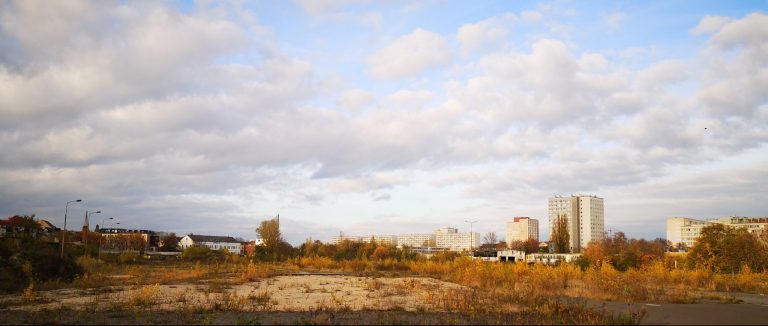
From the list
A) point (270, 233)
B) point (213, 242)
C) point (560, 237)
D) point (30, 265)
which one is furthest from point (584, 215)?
point (30, 265)

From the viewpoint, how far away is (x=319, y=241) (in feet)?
260

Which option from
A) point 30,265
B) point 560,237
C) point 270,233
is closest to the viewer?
point 30,265

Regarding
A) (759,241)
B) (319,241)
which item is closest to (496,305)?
(759,241)

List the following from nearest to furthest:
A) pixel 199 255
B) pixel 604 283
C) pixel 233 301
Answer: pixel 233 301, pixel 604 283, pixel 199 255

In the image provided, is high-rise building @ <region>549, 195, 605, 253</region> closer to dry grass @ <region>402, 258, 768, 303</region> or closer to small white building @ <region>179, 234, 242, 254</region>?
small white building @ <region>179, 234, 242, 254</region>

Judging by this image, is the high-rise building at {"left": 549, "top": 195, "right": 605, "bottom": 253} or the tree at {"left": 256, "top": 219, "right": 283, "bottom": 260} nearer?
the tree at {"left": 256, "top": 219, "right": 283, "bottom": 260}

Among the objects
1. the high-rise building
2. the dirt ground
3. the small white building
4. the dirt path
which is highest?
the high-rise building

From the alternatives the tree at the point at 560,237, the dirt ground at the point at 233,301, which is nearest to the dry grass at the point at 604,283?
the dirt ground at the point at 233,301

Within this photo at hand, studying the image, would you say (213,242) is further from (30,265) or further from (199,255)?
(30,265)

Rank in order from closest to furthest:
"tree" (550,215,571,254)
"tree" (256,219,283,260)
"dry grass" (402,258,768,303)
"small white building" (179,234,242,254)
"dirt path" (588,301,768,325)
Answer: "dirt path" (588,301,768,325)
"dry grass" (402,258,768,303)
"tree" (256,219,283,260)
"tree" (550,215,571,254)
"small white building" (179,234,242,254)

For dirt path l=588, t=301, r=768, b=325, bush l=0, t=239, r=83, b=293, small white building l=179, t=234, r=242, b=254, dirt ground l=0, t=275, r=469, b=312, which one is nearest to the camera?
dirt path l=588, t=301, r=768, b=325

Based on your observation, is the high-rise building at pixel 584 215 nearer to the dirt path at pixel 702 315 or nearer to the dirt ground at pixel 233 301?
the dirt ground at pixel 233 301

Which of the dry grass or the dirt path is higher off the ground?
the dirt path

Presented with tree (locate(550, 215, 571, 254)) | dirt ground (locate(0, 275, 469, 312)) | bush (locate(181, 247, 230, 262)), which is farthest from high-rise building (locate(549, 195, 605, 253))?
dirt ground (locate(0, 275, 469, 312))
